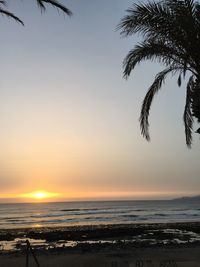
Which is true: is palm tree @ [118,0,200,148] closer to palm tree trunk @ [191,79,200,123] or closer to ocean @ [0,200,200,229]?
palm tree trunk @ [191,79,200,123]

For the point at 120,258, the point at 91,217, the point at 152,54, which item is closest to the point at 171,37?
the point at 152,54

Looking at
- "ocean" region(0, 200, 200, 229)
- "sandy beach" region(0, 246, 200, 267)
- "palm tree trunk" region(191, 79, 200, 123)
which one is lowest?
"sandy beach" region(0, 246, 200, 267)

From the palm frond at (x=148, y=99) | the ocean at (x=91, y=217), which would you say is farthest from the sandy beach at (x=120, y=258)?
the ocean at (x=91, y=217)

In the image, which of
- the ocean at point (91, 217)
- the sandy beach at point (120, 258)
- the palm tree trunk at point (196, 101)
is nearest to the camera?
the palm tree trunk at point (196, 101)

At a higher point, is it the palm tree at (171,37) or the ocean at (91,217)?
the palm tree at (171,37)

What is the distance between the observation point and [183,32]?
1009 cm

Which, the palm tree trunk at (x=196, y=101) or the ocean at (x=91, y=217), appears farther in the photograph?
the ocean at (x=91, y=217)

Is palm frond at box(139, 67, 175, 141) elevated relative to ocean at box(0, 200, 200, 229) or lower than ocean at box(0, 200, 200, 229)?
elevated

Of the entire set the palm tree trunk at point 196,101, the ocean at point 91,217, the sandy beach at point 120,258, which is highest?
the palm tree trunk at point 196,101

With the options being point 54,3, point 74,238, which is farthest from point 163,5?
point 74,238

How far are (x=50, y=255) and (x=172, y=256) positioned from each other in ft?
20.4

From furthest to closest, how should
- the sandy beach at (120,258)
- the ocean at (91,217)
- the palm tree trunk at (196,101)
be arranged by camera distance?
1. the ocean at (91,217)
2. the sandy beach at (120,258)
3. the palm tree trunk at (196,101)

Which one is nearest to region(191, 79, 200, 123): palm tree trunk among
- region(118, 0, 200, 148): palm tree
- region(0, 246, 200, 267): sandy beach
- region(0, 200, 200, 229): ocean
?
region(118, 0, 200, 148): palm tree

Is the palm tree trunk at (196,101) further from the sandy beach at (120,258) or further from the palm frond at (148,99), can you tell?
the sandy beach at (120,258)
